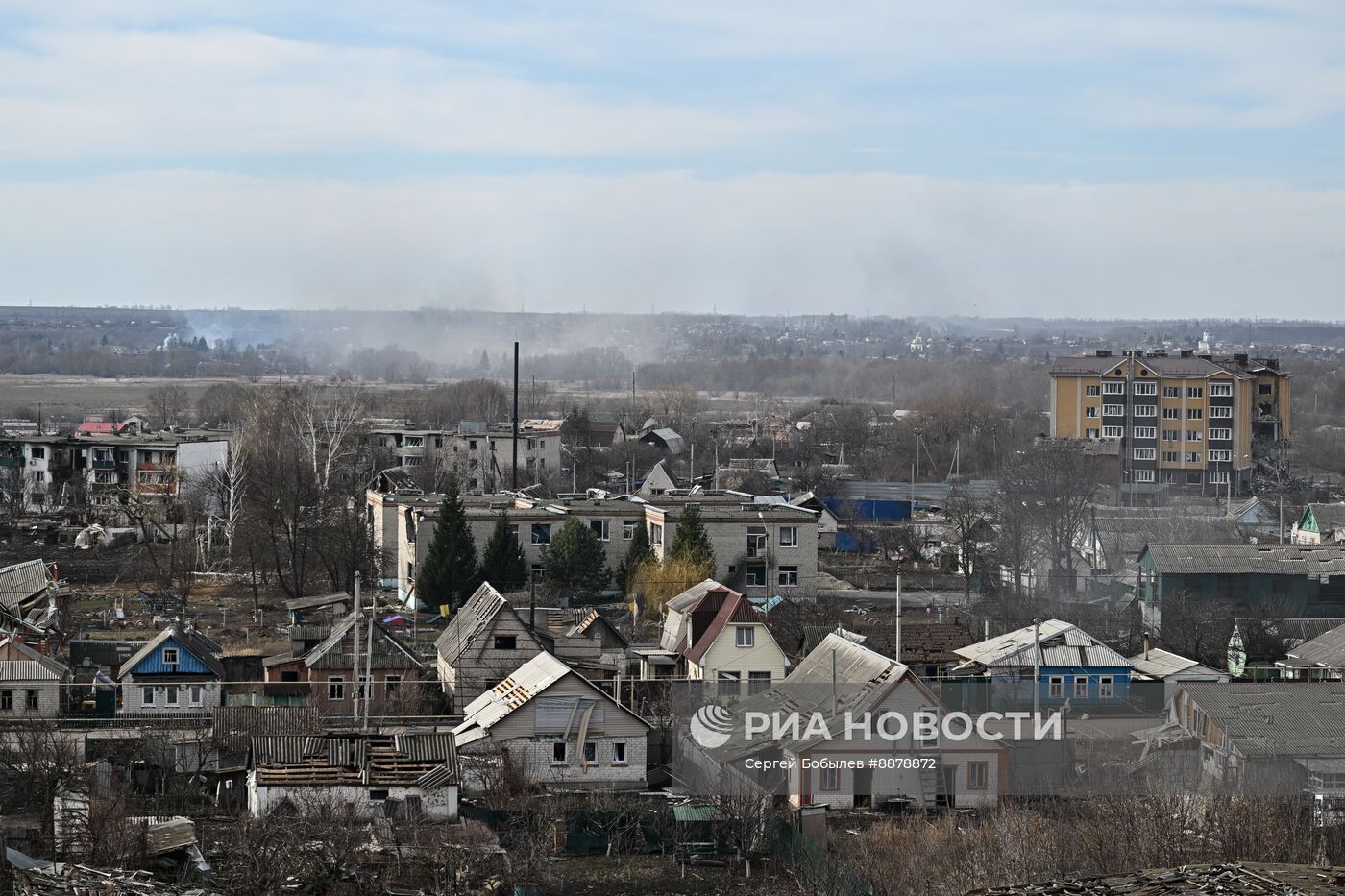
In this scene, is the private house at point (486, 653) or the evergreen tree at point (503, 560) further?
the evergreen tree at point (503, 560)

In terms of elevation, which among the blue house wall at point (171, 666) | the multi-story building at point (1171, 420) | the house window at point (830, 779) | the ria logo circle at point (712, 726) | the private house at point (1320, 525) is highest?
the multi-story building at point (1171, 420)

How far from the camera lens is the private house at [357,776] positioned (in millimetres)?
9922

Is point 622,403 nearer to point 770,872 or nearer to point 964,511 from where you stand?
point 964,511

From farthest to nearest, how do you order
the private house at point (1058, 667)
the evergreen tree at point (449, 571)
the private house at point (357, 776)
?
the evergreen tree at point (449, 571) → the private house at point (1058, 667) → the private house at point (357, 776)

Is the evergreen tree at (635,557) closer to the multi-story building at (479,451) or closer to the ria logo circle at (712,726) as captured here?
the ria logo circle at (712,726)

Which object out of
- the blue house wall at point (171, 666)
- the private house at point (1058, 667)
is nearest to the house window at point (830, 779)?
the private house at point (1058, 667)

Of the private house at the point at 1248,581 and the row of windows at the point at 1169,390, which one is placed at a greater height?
the row of windows at the point at 1169,390

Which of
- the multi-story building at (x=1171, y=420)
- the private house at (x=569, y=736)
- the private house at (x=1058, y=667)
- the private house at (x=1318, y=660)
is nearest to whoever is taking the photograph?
the private house at (x=569, y=736)

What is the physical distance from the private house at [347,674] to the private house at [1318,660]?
6.64 m

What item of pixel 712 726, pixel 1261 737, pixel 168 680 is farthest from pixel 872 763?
pixel 168 680

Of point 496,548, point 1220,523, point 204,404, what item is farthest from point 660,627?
point 204,404

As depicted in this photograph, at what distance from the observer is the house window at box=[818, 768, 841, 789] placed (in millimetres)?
10734

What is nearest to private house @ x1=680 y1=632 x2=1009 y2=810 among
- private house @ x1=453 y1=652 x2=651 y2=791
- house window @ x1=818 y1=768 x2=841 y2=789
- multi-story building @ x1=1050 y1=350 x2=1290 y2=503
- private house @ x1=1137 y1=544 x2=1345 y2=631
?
house window @ x1=818 y1=768 x2=841 y2=789

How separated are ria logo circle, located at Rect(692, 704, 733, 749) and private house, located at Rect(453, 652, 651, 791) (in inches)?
15.5
